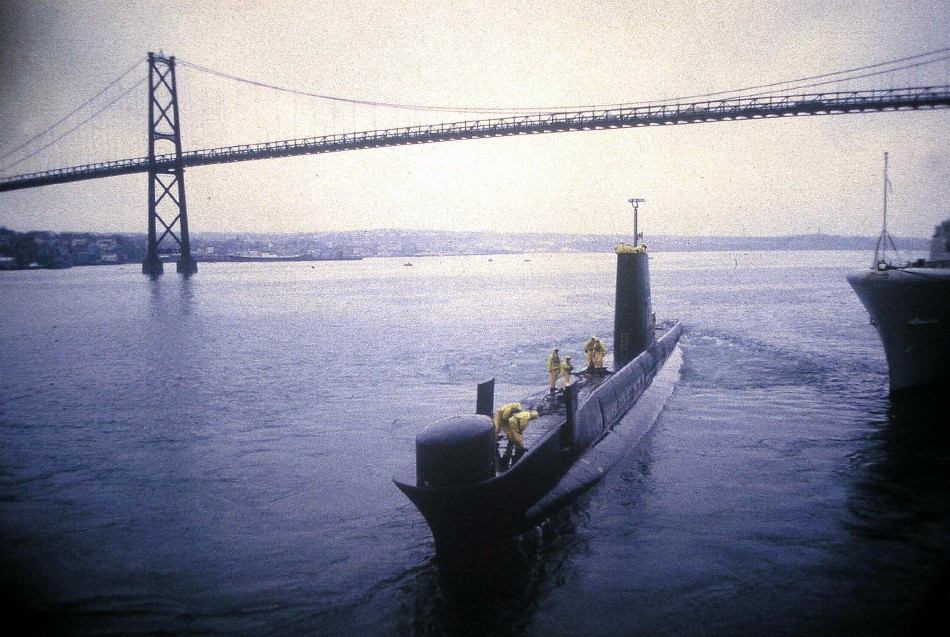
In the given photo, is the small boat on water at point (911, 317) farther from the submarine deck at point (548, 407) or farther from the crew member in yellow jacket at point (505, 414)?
the crew member in yellow jacket at point (505, 414)

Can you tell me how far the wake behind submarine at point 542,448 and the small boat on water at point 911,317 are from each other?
17.6ft

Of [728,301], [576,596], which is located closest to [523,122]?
[728,301]

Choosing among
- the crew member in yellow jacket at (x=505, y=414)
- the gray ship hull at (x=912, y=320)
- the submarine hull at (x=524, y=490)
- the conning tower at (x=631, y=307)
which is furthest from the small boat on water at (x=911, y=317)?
the crew member in yellow jacket at (x=505, y=414)

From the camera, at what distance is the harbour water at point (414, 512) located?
637cm

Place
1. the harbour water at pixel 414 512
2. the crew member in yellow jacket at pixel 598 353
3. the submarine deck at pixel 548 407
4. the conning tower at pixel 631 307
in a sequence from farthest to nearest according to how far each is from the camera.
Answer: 1. the conning tower at pixel 631 307
2. the crew member in yellow jacket at pixel 598 353
3. the submarine deck at pixel 548 407
4. the harbour water at pixel 414 512

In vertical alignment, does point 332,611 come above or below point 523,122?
below

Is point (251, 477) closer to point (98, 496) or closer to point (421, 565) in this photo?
point (98, 496)

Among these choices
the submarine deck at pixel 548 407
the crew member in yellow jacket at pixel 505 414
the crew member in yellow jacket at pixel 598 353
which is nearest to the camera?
the crew member in yellow jacket at pixel 505 414

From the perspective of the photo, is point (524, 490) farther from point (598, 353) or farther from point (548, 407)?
point (598, 353)

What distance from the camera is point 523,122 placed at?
5084cm

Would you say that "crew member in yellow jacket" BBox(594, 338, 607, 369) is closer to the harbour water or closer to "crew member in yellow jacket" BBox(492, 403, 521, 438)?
the harbour water

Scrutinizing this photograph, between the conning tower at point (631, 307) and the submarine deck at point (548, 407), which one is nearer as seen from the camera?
the submarine deck at point (548, 407)

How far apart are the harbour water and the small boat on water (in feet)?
2.77

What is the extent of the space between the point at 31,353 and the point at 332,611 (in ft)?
84.5
